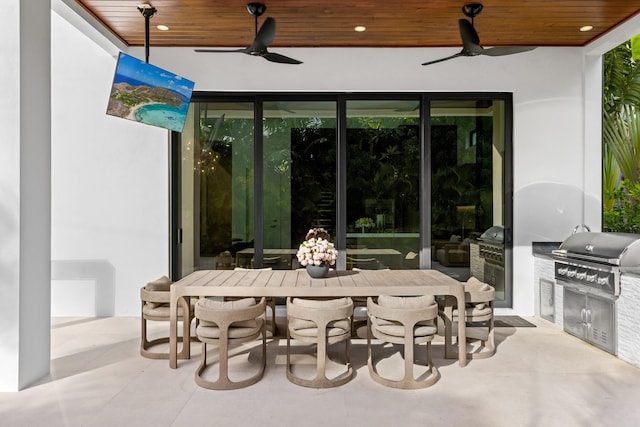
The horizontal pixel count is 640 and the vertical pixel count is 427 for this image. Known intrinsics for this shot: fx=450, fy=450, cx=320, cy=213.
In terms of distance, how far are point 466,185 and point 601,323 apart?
7.07 feet

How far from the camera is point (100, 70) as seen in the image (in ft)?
18.8

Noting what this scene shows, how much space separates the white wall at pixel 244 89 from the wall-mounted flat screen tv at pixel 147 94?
0.83 m

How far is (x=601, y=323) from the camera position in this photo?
4.31m

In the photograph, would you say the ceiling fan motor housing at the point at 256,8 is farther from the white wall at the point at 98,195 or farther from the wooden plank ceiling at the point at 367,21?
the white wall at the point at 98,195

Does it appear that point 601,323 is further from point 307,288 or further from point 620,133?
point 620,133

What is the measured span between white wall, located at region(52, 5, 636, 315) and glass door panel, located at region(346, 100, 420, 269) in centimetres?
34

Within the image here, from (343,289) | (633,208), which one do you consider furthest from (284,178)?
(633,208)

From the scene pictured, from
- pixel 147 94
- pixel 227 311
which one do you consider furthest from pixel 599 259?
pixel 147 94

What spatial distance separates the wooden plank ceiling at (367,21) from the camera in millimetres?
4500

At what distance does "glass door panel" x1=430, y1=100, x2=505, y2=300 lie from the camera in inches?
225

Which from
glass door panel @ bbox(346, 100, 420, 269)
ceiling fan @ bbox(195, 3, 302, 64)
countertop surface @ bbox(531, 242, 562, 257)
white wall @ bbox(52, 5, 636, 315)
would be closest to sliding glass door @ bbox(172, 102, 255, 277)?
white wall @ bbox(52, 5, 636, 315)

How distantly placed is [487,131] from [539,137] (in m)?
0.65

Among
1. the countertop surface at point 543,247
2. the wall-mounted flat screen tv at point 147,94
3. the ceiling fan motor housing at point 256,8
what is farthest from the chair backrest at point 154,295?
the countertop surface at point 543,247

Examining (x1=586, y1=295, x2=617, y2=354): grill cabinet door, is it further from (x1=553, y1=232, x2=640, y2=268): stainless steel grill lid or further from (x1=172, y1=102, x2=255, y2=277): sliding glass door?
(x1=172, y1=102, x2=255, y2=277): sliding glass door
